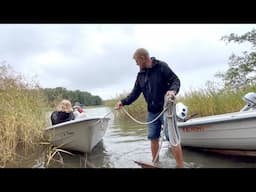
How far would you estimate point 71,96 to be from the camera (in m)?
5.80

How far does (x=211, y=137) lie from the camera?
375 centimetres

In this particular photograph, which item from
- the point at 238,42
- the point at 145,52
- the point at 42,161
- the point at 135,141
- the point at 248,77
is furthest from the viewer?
the point at 238,42

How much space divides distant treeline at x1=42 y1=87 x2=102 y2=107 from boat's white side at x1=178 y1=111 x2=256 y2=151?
163cm

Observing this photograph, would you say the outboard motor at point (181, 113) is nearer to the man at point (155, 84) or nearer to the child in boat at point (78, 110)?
the man at point (155, 84)

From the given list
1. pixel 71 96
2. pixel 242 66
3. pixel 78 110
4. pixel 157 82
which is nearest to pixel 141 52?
pixel 157 82

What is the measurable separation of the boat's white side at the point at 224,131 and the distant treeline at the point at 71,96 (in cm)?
163

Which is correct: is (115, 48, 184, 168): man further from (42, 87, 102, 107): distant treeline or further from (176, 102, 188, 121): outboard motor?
(42, 87, 102, 107): distant treeline

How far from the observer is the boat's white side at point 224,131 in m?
3.24

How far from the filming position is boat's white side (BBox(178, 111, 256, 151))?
3.24 metres

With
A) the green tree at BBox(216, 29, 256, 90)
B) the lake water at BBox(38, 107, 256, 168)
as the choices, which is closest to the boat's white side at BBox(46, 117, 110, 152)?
the lake water at BBox(38, 107, 256, 168)

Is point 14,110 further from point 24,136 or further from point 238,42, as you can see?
point 238,42

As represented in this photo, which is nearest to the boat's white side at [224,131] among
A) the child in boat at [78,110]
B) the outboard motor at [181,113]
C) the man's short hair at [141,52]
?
the outboard motor at [181,113]
